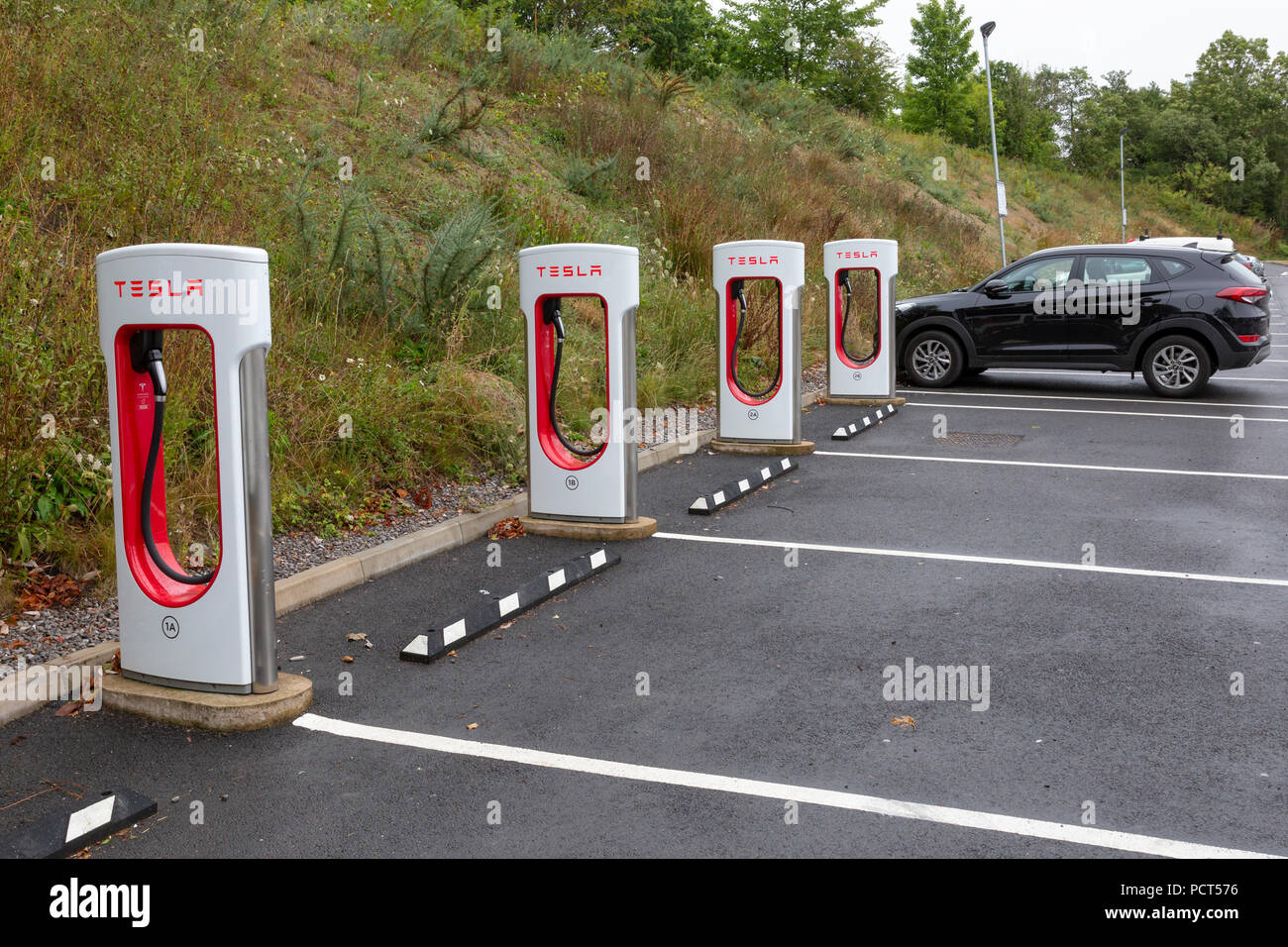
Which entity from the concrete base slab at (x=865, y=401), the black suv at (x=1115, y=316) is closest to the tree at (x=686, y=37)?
the black suv at (x=1115, y=316)

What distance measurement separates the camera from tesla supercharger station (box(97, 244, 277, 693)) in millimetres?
4512

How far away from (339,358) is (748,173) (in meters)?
13.7

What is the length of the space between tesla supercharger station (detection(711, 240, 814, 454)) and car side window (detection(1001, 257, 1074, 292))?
5443 millimetres

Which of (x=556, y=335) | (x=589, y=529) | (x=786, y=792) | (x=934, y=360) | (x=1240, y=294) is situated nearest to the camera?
(x=786, y=792)

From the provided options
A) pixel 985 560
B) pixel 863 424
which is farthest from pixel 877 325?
pixel 985 560

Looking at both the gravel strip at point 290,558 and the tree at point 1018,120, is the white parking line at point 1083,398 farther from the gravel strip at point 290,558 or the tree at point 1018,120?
the tree at point 1018,120

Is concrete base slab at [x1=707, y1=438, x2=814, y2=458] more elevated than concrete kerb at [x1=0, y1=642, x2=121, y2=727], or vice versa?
concrete base slab at [x1=707, y1=438, x2=814, y2=458]

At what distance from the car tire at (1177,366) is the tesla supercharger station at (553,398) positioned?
29.1ft

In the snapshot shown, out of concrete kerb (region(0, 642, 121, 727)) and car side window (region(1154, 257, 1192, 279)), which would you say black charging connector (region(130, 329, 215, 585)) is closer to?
concrete kerb (region(0, 642, 121, 727))

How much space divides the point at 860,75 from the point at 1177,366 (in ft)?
92.3

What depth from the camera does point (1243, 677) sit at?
16.9 feet

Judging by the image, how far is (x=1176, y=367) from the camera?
46.4 ft

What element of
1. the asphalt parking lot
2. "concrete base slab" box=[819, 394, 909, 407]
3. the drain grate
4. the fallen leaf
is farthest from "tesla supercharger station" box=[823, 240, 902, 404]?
the fallen leaf

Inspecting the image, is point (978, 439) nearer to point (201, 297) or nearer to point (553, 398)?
point (553, 398)
